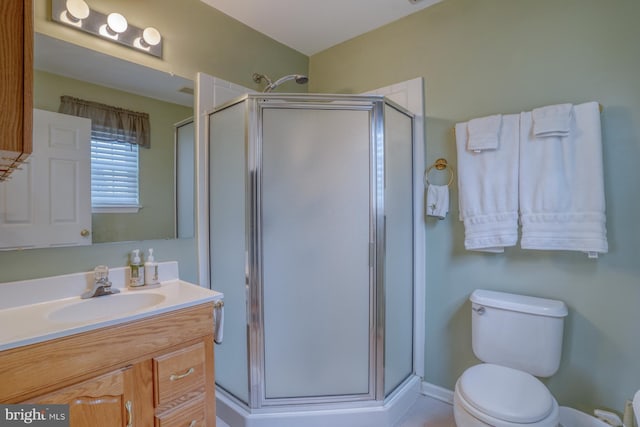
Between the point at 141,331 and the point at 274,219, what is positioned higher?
the point at 274,219

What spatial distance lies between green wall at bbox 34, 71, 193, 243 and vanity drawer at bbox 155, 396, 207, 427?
2.84ft

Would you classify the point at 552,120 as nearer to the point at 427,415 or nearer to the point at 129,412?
the point at 427,415

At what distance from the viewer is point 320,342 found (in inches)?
68.0

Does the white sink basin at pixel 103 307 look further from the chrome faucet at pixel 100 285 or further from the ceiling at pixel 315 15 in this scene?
the ceiling at pixel 315 15

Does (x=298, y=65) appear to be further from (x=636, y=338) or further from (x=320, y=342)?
(x=636, y=338)

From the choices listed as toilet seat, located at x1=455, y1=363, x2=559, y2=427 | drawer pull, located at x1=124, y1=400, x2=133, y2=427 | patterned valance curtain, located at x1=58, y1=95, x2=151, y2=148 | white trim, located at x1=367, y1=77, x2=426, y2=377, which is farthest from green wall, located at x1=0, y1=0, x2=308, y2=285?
toilet seat, located at x1=455, y1=363, x2=559, y2=427

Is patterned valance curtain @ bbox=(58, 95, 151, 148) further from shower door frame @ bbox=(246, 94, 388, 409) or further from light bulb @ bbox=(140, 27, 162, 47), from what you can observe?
shower door frame @ bbox=(246, 94, 388, 409)

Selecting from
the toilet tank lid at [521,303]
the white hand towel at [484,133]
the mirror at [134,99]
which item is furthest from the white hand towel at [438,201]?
the mirror at [134,99]

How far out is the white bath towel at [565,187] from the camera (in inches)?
57.4

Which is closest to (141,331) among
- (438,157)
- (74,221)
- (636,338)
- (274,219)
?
(74,221)

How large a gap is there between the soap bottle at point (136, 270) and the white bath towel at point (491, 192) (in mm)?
1797

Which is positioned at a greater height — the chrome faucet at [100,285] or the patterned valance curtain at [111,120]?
the patterned valance curtain at [111,120]

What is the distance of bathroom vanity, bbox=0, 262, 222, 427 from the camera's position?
3.20 feet

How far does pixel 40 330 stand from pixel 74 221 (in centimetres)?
61
